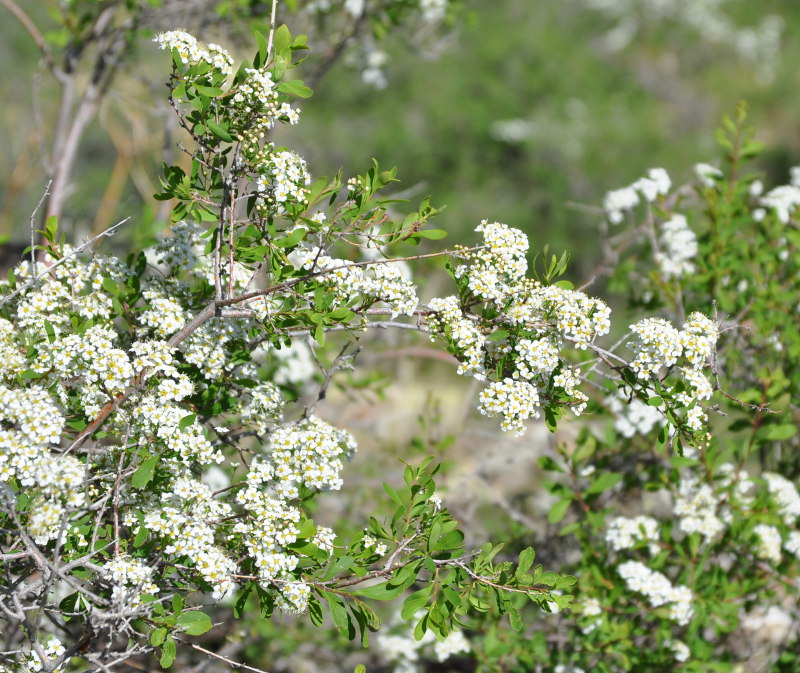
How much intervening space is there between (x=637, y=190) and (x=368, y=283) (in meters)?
2.07

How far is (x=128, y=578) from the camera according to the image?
6.97 ft

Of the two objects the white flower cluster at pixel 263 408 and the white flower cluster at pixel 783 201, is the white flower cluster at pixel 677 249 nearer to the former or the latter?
the white flower cluster at pixel 783 201

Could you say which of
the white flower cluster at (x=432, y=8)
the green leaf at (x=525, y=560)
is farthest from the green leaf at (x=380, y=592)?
the white flower cluster at (x=432, y=8)

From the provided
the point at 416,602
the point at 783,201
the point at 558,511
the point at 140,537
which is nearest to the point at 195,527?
the point at 140,537

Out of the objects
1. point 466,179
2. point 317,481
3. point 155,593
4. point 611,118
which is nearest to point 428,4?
point 317,481

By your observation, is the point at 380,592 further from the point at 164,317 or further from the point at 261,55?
the point at 261,55

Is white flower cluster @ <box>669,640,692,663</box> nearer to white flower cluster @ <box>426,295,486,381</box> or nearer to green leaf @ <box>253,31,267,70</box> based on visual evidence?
white flower cluster @ <box>426,295,486,381</box>

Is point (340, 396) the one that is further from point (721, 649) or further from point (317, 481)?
point (317, 481)

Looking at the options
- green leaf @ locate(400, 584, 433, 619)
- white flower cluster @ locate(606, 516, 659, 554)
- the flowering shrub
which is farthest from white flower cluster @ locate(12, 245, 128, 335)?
white flower cluster @ locate(606, 516, 659, 554)

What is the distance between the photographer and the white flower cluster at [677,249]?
3.67 meters

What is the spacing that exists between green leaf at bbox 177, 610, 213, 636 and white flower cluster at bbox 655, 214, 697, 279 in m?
2.43

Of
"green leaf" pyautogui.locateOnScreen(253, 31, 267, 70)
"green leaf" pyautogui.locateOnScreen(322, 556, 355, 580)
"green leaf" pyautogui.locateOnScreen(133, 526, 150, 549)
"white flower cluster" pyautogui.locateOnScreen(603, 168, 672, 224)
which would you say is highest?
"white flower cluster" pyautogui.locateOnScreen(603, 168, 672, 224)

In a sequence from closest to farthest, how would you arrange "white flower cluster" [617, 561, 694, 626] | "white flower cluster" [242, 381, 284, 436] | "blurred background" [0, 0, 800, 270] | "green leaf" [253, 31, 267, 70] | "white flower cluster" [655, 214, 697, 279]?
1. "green leaf" [253, 31, 267, 70]
2. "white flower cluster" [242, 381, 284, 436]
3. "white flower cluster" [617, 561, 694, 626]
4. "white flower cluster" [655, 214, 697, 279]
5. "blurred background" [0, 0, 800, 270]

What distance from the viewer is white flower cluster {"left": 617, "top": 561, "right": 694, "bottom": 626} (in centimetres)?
308
